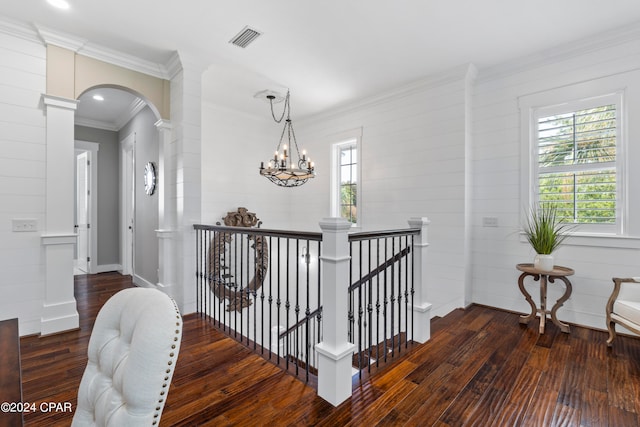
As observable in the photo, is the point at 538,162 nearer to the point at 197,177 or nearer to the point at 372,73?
the point at 372,73

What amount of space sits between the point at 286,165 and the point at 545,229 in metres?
3.39

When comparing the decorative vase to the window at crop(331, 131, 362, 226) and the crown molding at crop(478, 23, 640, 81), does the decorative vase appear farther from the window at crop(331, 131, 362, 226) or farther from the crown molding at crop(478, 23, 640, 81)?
the window at crop(331, 131, 362, 226)

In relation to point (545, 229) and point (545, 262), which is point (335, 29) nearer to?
point (545, 229)

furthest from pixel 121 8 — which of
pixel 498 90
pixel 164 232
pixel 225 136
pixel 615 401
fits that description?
pixel 615 401

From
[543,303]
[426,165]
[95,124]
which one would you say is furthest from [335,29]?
[95,124]

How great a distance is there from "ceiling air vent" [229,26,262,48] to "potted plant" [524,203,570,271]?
135 inches

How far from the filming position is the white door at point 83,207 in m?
5.65

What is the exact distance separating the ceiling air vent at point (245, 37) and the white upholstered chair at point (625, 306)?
4.04m

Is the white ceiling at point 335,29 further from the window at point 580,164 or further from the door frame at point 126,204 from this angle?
the door frame at point 126,204

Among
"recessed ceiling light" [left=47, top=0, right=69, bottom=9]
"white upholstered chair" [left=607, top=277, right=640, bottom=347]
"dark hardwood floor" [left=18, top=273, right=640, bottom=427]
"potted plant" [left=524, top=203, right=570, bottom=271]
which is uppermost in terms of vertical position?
"recessed ceiling light" [left=47, top=0, right=69, bottom=9]

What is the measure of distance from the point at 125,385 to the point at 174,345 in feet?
0.48

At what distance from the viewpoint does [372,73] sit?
3.85m

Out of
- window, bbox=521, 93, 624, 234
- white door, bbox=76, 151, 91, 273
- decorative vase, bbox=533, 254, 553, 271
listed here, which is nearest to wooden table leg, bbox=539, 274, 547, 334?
decorative vase, bbox=533, 254, 553, 271

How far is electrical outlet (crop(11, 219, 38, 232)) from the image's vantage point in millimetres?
2789
